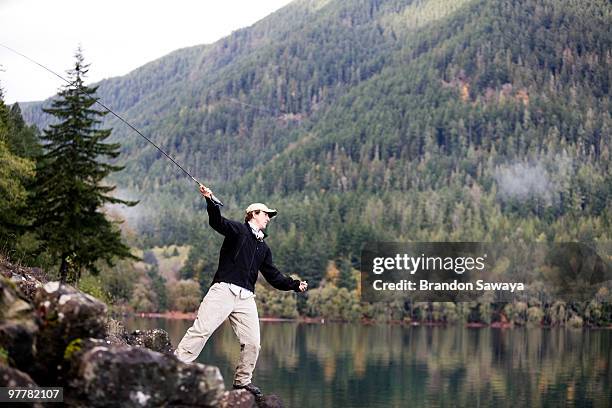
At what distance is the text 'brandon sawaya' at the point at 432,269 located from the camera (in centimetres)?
14500

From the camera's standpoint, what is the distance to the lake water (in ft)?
145

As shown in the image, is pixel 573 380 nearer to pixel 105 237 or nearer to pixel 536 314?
pixel 105 237

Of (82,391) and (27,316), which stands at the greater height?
(27,316)

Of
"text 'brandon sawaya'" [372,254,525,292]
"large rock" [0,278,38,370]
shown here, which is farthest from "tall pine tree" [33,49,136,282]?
"text 'brandon sawaya'" [372,254,525,292]

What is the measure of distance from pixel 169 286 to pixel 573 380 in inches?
4143

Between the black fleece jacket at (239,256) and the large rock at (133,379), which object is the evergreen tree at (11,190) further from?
the large rock at (133,379)

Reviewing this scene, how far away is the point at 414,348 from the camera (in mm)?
83375

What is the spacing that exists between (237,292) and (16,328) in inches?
153

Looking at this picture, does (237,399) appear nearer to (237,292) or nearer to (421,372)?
(237,292)

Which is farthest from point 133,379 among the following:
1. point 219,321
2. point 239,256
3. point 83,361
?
point 239,256

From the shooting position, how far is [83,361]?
398 inches

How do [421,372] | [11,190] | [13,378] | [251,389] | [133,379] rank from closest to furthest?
[13,378], [133,379], [251,389], [11,190], [421,372]

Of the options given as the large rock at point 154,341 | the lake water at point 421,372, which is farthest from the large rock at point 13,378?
the lake water at point 421,372

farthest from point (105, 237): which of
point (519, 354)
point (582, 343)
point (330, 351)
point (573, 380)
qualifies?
point (582, 343)
